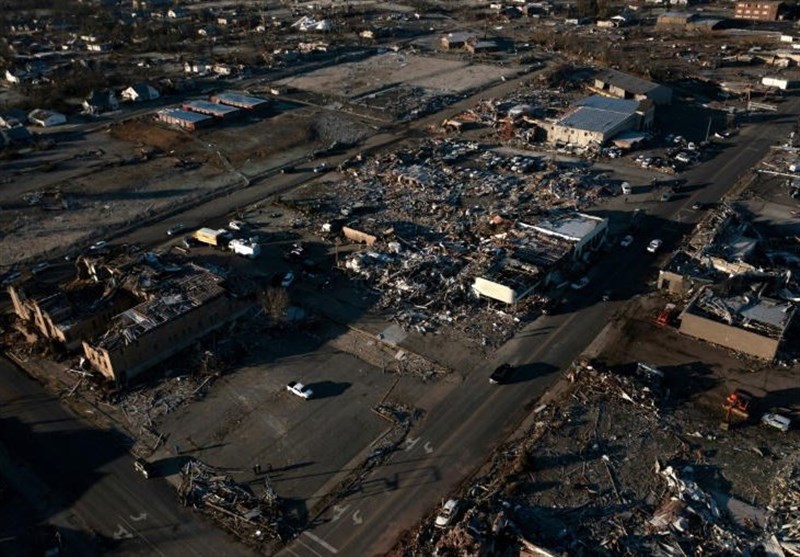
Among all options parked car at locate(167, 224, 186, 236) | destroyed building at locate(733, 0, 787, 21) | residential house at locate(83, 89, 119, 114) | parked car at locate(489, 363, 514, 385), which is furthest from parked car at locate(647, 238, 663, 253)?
destroyed building at locate(733, 0, 787, 21)

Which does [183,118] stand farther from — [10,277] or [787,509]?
[787,509]

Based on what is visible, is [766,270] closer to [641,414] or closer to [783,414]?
[783,414]

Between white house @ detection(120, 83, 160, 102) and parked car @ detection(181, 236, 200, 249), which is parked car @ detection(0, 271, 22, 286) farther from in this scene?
white house @ detection(120, 83, 160, 102)

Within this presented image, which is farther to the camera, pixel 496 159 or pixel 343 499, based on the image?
pixel 496 159

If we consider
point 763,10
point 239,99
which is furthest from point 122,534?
point 763,10

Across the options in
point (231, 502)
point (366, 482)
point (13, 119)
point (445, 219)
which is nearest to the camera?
point (231, 502)

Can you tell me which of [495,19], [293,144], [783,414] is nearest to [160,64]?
[293,144]
